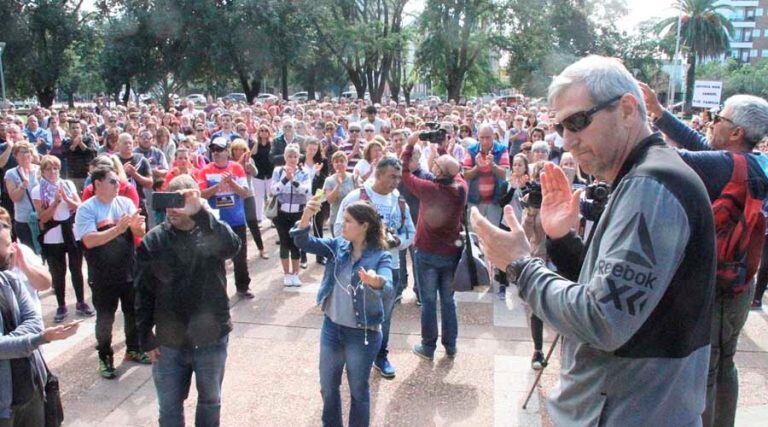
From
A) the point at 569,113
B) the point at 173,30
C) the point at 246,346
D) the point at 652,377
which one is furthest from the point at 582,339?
the point at 173,30

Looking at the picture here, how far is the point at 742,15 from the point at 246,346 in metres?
113

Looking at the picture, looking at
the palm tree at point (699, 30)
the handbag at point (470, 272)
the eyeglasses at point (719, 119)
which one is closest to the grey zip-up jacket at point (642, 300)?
the eyeglasses at point (719, 119)

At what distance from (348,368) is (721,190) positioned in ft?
7.57

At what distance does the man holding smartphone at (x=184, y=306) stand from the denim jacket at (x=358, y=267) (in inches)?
23.7

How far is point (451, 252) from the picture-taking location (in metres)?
5.20

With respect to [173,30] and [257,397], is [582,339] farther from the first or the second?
[173,30]

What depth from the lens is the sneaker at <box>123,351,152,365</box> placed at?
203 inches

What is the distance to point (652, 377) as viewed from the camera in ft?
5.03

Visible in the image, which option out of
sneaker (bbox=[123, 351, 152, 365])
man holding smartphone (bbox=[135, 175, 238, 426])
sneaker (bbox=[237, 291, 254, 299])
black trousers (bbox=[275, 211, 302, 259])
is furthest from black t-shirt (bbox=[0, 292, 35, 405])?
black trousers (bbox=[275, 211, 302, 259])

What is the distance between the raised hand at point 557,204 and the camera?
1.98 metres

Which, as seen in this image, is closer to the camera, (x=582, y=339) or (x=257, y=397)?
(x=582, y=339)

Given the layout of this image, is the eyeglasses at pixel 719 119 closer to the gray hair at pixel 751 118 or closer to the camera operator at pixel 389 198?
the gray hair at pixel 751 118

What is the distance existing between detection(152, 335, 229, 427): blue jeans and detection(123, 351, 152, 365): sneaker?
1.82 meters

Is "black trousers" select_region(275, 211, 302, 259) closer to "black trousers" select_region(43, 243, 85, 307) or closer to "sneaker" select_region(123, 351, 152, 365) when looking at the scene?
"black trousers" select_region(43, 243, 85, 307)
